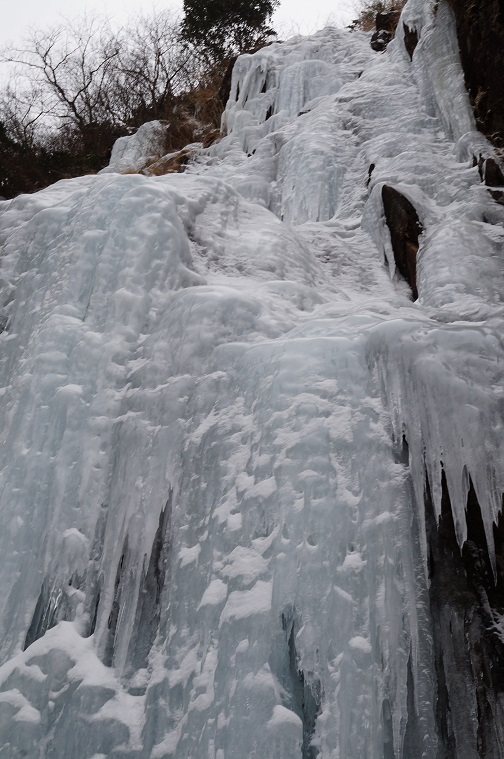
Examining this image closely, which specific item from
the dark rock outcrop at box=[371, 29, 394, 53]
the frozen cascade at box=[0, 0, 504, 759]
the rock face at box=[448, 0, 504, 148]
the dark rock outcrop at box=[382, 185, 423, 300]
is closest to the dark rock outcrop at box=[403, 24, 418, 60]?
the rock face at box=[448, 0, 504, 148]

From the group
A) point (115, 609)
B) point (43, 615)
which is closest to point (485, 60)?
point (115, 609)

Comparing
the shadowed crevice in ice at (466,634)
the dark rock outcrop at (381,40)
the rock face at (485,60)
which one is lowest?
the shadowed crevice in ice at (466,634)

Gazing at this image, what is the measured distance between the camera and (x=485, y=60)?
5371 mm

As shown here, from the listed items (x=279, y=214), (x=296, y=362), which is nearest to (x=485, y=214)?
(x=279, y=214)

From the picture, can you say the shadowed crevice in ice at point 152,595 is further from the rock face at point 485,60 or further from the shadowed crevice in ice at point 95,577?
the rock face at point 485,60

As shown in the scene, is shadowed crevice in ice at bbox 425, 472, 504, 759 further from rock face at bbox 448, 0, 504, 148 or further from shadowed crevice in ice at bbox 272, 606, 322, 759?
rock face at bbox 448, 0, 504, 148

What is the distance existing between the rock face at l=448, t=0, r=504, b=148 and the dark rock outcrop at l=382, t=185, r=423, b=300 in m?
0.94

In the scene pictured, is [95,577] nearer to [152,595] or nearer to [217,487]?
[152,595]

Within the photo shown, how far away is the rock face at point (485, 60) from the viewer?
5.18 meters

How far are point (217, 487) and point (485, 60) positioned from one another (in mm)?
4532

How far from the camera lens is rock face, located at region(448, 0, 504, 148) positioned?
5176mm

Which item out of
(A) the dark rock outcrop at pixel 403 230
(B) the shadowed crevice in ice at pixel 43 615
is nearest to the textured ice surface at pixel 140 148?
(A) the dark rock outcrop at pixel 403 230

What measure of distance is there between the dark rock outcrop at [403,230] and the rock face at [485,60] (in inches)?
37.1

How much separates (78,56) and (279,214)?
853 cm
